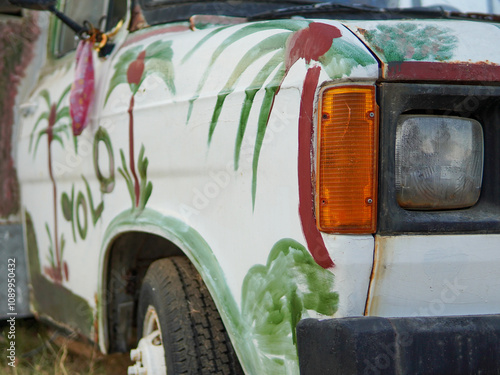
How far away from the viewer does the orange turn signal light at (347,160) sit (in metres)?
1.50

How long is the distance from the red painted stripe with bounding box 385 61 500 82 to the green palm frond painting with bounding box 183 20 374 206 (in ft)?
0.23

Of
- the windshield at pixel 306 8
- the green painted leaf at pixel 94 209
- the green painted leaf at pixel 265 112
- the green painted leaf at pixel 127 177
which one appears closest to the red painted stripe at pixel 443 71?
the green painted leaf at pixel 265 112

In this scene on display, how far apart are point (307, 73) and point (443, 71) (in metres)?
0.30

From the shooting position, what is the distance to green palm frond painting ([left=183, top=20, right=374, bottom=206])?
1.51 metres

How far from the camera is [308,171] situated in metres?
1.53

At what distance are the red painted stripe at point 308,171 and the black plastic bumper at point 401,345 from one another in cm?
16

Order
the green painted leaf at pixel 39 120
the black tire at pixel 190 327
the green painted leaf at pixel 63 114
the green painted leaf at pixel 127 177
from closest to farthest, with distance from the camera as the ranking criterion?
the black tire at pixel 190 327
the green painted leaf at pixel 127 177
the green painted leaf at pixel 63 114
the green painted leaf at pixel 39 120

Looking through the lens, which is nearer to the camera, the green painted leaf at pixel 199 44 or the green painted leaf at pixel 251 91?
the green painted leaf at pixel 251 91

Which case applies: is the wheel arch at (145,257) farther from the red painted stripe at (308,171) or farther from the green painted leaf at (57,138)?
the green painted leaf at (57,138)

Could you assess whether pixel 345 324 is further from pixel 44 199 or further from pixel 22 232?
pixel 22 232

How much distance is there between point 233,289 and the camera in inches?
69.7

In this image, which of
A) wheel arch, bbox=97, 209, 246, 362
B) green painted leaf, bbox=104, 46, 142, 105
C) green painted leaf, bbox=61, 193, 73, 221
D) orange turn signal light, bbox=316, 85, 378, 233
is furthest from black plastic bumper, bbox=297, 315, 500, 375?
green painted leaf, bbox=61, 193, 73, 221

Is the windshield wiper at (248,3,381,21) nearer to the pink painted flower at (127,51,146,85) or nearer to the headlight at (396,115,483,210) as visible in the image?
the pink painted flower at (127,51,146,85)

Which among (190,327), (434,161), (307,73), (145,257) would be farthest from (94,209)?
(434,161)
